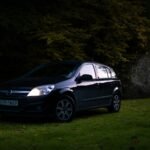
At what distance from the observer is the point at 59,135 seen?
37.4 feet

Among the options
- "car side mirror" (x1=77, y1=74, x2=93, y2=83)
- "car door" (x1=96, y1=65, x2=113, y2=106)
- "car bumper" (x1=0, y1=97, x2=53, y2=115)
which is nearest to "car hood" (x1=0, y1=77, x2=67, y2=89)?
"car bumper" (x1=0, y1=97, x2=53, y2=115)

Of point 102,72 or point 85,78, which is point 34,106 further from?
point 102,72

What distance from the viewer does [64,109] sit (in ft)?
46.3

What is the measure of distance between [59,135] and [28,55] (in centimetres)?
766

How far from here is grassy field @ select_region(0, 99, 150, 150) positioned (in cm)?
1012

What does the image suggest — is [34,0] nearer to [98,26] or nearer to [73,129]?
[98,26]

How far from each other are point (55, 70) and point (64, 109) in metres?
1.55

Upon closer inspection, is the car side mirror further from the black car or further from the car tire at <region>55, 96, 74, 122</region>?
the car tire at <region>55, 96, 74, 122</region>

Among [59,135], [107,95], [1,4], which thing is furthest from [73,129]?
[1,4]

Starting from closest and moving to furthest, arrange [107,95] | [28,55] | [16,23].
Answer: [107,95], [16,23], [28,55]

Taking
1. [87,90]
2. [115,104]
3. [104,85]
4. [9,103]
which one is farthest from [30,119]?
[115,104]

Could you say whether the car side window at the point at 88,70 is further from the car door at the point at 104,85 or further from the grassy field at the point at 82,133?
the grassy field at the point at 82,133

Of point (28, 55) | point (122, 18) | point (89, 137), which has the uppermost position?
point (122, 18)

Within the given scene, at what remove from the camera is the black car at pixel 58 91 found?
45.0 ft
